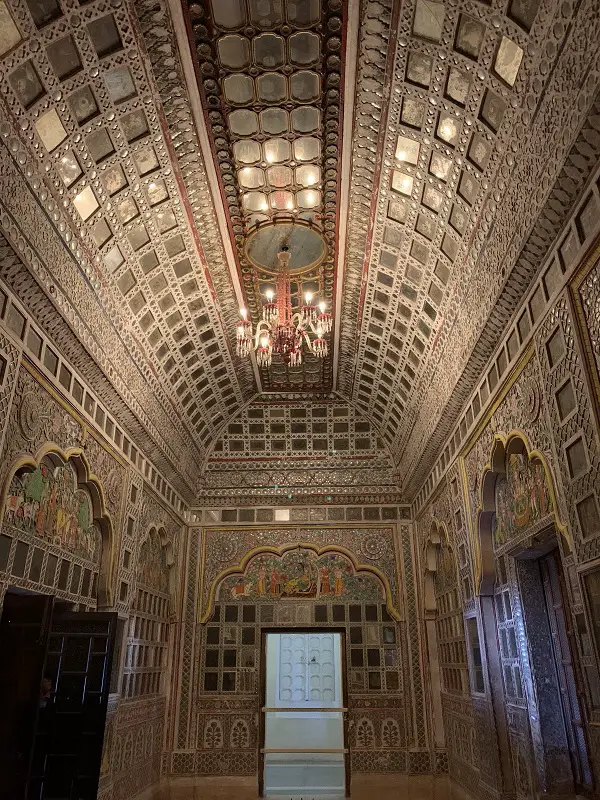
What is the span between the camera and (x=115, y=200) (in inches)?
303

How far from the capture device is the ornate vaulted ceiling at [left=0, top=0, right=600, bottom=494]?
5602 millimetres

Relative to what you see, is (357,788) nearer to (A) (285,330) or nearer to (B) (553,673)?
(B) (553,673)

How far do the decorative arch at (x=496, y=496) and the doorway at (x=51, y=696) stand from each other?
16.9 feet

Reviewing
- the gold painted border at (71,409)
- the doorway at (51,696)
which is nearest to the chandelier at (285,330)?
the gold painted border at (71,409)

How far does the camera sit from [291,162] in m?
8.16

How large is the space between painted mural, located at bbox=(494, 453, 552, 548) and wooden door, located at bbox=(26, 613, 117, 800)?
524 centimetres

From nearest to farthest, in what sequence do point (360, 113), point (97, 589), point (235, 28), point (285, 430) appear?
1. point (235, 28)
2. point (360, 113)
3. point (97, 589)
4. point (285, 430)

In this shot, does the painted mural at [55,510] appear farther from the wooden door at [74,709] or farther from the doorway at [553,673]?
the doorway at [553,673]

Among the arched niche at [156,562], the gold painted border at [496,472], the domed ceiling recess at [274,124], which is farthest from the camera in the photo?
the arched niche at [156,562]

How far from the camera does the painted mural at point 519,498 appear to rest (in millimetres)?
6629

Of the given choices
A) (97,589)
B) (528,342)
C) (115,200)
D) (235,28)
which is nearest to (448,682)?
(97,589)

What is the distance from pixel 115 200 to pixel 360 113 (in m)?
3.19

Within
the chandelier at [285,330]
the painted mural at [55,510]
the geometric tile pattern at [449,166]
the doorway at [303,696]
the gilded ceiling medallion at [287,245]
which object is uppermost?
the gilded ceiling medallion at [287,245]

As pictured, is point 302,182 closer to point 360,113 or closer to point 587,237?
point 360,113
